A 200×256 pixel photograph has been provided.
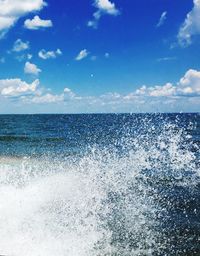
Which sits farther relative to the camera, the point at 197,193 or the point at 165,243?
the point at 197,193

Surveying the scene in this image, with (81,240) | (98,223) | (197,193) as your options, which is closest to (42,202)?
(98,223)

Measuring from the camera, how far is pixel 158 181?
18.0 metres

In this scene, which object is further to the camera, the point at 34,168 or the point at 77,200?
the point at 34,168

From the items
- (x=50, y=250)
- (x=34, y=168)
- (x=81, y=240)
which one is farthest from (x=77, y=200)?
(x=34, y=168)

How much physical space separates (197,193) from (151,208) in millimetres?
3294

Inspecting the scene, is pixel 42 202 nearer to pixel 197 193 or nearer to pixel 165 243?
pixel 165 243

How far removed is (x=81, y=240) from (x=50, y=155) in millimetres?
18575

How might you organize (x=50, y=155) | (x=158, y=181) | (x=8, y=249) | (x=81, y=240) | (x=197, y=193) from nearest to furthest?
(x=8, y=249) < (x=81, y=240) < (x=197, y=193) < (x=158, y=181) < (x=50, y=155)

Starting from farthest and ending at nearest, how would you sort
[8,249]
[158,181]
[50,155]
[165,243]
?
1. [50,155]
2. [158,181]
3. [165,243]
4. [8,249]

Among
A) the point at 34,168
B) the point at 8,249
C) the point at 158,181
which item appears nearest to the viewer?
the point at 8,249

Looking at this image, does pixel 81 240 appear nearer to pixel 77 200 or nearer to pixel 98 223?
pixel 98 223

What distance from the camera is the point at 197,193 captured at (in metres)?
15.6

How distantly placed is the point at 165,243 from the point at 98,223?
2.16m

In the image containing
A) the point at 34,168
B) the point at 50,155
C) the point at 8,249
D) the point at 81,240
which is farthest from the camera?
the point at 50,155
